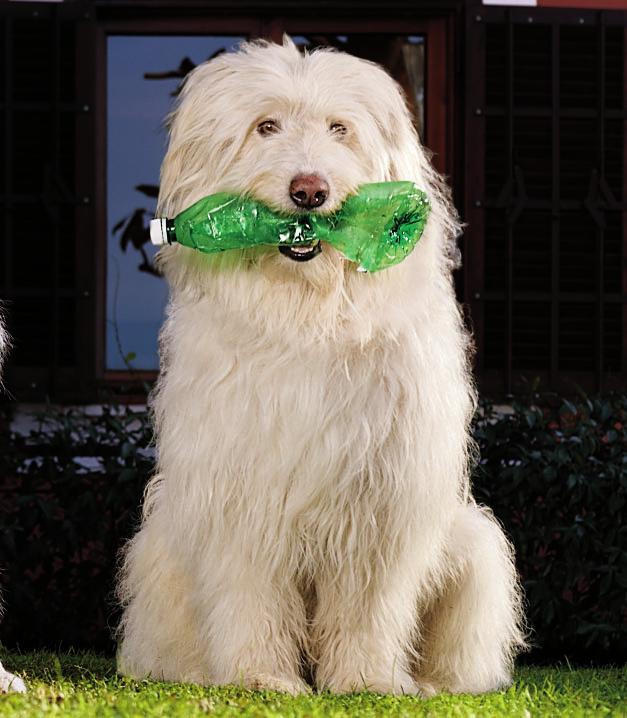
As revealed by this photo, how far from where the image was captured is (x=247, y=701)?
3.52 meters

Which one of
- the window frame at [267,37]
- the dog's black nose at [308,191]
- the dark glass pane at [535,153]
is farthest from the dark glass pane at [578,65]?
the dog's black nose at [308,191]

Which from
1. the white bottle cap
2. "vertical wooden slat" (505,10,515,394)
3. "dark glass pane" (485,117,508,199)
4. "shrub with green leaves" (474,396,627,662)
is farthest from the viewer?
"dark glass pane" (485,117,508,199)

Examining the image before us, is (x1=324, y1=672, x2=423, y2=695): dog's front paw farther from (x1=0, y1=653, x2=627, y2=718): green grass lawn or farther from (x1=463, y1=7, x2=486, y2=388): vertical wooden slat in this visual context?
(x1=463, y1=7, x2=486, y2=388): vertical wooden slat

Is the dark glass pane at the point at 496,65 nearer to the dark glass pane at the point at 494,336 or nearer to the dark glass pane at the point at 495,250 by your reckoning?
the dark glass pane at the point at 495,250

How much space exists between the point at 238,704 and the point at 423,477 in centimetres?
73

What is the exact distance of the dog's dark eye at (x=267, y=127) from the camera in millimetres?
3594

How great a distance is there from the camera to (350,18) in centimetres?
631

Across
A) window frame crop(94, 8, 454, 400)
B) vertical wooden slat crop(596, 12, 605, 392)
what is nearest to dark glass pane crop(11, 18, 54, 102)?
window frame crop(94, 8, 454, 400)

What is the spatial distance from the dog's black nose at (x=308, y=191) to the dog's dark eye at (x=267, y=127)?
210mm

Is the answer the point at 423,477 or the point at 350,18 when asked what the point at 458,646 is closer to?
the point at 423,477

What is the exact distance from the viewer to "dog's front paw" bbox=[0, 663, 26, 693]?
3.67 m

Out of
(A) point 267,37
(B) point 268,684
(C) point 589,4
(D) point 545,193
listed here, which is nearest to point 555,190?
(D) point 545,193

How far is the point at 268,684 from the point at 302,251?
110 centimetres

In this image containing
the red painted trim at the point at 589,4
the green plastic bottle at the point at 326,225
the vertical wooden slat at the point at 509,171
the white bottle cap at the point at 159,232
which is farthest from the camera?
the red painted trim at the point at 589,4
